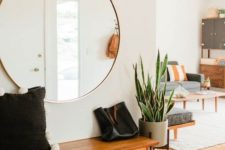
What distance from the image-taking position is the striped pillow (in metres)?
6.92

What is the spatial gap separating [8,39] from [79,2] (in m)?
0.59

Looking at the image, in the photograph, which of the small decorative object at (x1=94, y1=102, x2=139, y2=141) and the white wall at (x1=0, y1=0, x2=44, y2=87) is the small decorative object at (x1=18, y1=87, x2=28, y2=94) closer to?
the white wall at (x1=0, y1=0, x2=44, y2=87)

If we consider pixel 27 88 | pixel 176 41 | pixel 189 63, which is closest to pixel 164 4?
pixel 176 41

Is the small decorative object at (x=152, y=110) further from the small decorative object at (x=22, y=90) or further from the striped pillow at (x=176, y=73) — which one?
the striped pillow at (x=176, y=73)

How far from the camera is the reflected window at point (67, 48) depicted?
7.46 feet

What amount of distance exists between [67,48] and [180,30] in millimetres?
5895

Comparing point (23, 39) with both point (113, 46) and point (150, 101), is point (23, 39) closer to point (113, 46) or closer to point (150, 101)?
point (113, 46)

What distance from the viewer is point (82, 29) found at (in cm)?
238

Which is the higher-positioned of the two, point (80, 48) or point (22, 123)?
point (80, 48)

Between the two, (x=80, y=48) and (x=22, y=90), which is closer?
(x=22, y=90)

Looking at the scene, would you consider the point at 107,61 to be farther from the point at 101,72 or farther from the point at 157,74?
the point at 157,74

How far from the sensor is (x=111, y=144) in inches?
91.3

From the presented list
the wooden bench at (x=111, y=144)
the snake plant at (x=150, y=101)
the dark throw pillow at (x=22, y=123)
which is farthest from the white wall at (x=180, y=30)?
the dark throw pillow at (x=22, y=123)

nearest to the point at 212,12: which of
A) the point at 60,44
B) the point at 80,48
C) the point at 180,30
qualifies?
the point at 180,30
